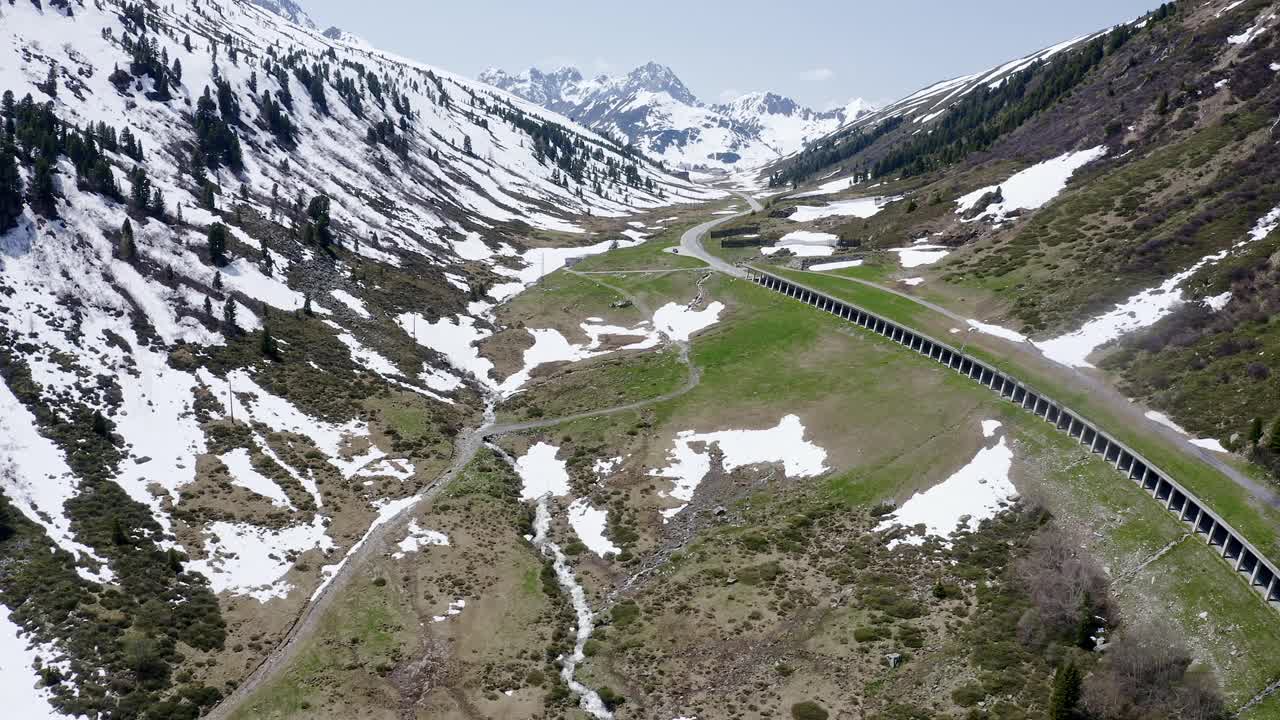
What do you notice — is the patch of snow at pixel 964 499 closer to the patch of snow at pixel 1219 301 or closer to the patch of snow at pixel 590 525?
the patch of snow at pixel 590 525

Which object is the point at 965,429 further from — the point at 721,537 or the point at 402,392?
the point at 402,392

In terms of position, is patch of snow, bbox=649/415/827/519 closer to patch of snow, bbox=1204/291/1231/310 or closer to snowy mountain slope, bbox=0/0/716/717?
snowy mountain slope, bbox=0/0/716/717

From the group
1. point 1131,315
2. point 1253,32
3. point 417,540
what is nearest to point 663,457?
point 417,540

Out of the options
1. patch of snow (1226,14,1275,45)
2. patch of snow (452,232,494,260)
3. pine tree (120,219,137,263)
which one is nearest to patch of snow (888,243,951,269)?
patch of snow (1226,14,1275,45)

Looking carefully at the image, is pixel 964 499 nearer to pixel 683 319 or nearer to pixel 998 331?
pixel 998 331

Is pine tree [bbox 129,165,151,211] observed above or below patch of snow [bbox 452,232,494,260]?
above
